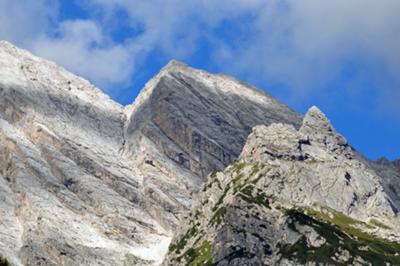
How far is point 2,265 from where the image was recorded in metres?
82.5
